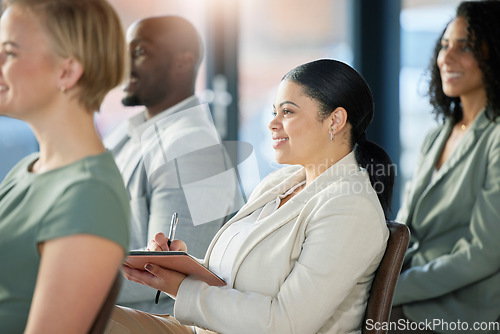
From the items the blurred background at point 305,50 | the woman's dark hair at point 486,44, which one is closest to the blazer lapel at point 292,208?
the woman's dark hair at point 486,44

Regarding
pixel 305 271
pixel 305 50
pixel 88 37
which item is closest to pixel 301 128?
pixel 305 271

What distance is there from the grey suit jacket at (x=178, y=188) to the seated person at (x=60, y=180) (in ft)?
3.66

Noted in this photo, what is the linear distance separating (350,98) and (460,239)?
3.15 ft

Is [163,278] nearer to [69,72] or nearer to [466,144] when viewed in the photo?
[69,72]

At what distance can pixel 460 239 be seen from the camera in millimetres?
2408

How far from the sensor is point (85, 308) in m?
0.90

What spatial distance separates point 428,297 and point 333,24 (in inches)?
111

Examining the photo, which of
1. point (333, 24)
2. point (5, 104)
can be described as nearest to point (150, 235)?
point (5, 104)

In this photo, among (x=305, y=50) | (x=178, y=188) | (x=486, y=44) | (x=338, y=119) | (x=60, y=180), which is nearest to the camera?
(x=60, y=180)

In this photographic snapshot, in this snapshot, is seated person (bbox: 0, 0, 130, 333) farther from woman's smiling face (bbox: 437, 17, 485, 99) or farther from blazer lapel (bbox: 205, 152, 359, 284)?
woman's smiling face (bbox: 437, 17, 485, 99)

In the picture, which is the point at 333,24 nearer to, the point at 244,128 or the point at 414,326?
the point at 244,128

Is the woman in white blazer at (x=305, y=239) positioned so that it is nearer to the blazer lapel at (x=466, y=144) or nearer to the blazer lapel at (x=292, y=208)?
the blazer lapel at (x=292, y=208)

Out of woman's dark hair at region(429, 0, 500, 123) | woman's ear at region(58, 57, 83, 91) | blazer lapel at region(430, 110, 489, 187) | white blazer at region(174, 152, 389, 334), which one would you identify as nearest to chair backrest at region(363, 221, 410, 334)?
white blazer at region(174, 152, 389, 334)

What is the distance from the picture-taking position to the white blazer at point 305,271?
1.50m
